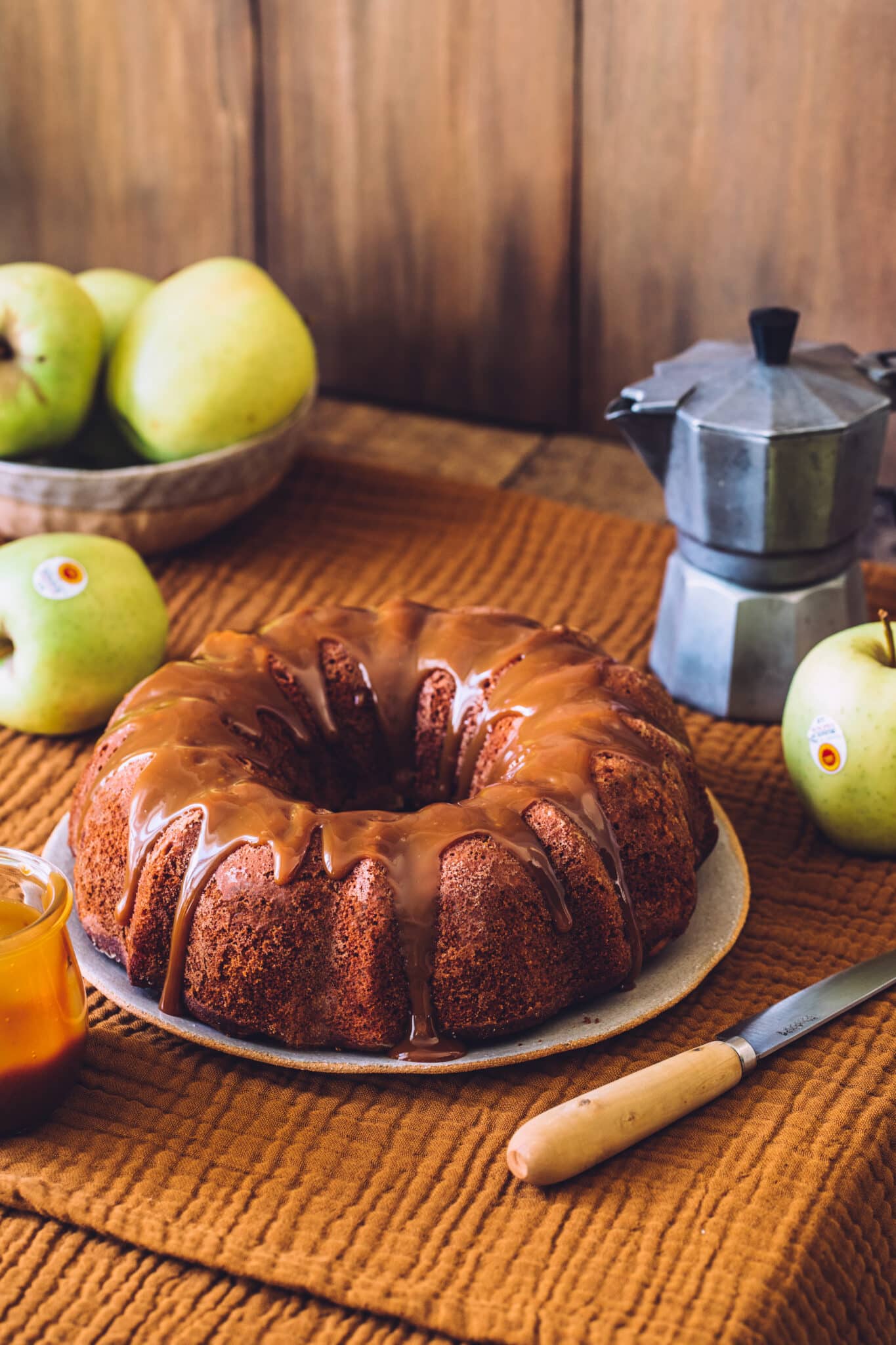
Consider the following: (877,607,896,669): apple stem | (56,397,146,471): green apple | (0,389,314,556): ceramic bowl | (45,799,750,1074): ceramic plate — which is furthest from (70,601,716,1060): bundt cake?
(56,397,146,471): green apple

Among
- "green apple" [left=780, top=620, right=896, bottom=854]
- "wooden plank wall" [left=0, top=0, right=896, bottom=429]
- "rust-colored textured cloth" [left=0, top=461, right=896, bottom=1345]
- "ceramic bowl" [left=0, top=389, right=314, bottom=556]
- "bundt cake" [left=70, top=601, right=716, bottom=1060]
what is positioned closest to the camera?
"rust-colored textured cloth" [left=0, top=461, right=896, bottom=1345]

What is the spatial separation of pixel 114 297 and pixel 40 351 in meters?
0.18

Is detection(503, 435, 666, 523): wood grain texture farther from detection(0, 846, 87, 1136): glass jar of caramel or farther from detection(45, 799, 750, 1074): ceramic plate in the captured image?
detection(0, 846, 87, 1136): glass jar of caramel

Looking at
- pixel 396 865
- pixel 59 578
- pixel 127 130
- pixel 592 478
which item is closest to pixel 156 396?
pixel 59 578

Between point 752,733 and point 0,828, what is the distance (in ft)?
2.10

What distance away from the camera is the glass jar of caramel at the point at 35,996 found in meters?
0.84

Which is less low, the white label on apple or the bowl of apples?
the bowl of apples

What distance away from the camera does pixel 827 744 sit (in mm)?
1109

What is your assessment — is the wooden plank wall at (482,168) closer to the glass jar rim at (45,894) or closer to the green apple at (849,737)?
the green apple at (849,737)

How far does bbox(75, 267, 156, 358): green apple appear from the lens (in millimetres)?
1623

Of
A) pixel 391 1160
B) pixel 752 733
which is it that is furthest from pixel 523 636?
pixel 391 1160

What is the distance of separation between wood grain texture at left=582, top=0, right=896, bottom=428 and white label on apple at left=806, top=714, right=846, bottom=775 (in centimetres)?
68

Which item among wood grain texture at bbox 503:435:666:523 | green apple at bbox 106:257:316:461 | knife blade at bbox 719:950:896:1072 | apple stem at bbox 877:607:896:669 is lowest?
knife blade at bbox 719:950:896:1072

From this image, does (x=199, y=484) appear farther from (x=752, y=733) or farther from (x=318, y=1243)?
(x=318, y=1243)
